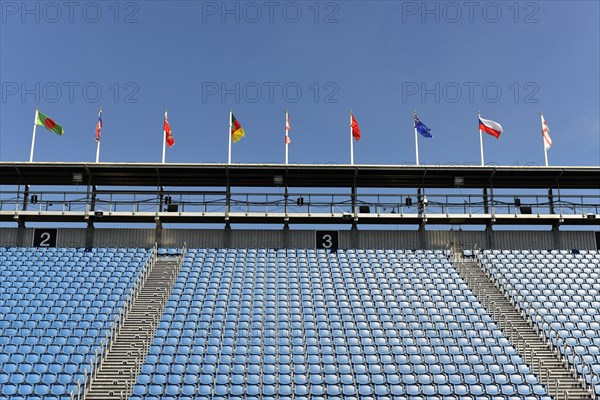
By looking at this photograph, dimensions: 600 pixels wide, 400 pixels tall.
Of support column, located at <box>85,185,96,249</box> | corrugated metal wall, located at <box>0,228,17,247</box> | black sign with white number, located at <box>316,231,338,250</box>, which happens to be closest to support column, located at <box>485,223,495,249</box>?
black sign with white number, located at <box>316,231,338,250</box>

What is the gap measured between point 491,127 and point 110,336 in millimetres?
18869

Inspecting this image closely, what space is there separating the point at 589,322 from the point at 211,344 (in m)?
13.1

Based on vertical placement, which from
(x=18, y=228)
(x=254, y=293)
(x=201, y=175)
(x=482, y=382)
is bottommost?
(x=482, y=382)

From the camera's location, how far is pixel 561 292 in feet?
85.3

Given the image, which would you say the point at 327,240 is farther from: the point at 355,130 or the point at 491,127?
the point at 491,127

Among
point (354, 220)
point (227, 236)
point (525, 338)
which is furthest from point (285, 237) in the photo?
point (525, 338)

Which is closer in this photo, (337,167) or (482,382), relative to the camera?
(482,382)

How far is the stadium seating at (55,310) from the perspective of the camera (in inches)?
765

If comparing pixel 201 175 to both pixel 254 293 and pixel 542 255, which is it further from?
pixel 542 255

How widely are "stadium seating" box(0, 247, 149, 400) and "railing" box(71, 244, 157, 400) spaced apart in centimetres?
21

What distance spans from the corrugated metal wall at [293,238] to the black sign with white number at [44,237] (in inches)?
8.0

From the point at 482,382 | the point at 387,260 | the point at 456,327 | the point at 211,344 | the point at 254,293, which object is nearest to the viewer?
the point at 482,382

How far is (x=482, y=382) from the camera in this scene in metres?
19.7

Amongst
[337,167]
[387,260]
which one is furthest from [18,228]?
[387,260]
